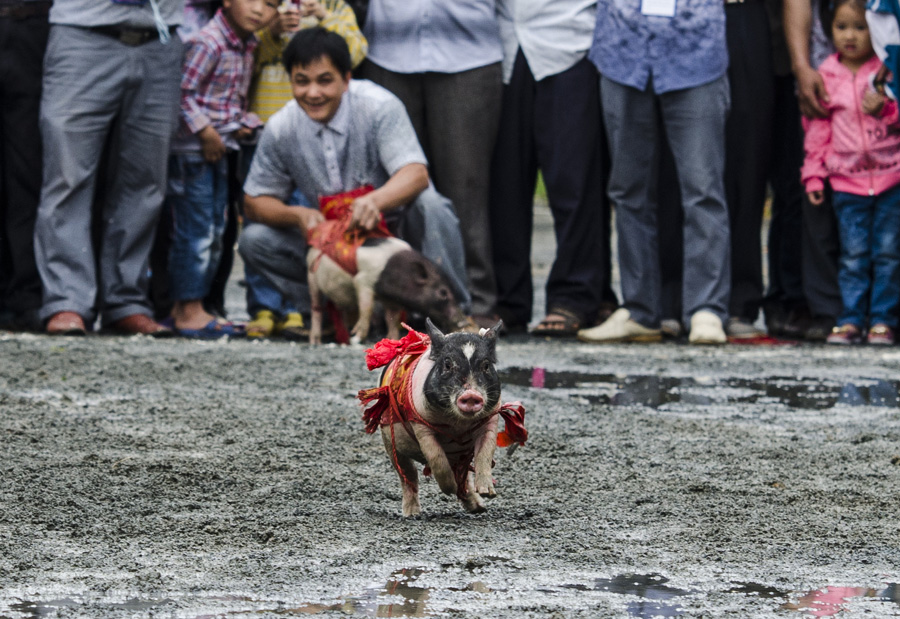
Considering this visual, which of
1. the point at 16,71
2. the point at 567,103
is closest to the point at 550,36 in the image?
the point at 567,103

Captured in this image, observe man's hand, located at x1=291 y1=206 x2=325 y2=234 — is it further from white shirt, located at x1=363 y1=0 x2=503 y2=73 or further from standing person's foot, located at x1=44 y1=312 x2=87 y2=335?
standing person's foot, located at x1=44 y1=312 x2=87 y2=335

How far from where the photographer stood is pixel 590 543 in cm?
306

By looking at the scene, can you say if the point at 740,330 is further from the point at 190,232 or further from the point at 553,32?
the point at 190,232

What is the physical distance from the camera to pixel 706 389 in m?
5.43

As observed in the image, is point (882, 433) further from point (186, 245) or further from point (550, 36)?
point (186, 245)

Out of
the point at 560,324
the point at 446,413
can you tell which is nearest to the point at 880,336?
the point at 560,324

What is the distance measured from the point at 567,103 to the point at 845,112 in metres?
1.37

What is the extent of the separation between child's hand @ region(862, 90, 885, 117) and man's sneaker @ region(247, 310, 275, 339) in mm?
3155

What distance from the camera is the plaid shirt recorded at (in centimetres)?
699

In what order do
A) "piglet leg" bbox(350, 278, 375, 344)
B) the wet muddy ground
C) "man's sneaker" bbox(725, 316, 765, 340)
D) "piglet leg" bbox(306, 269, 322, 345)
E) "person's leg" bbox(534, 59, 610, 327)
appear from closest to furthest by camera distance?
the wet muddy ground → "piglet leg" bbox(350, 278, 375, 344) → "piglet leg" bbox(306, 269, 322, 345) → "man's sneaker" bbox(725, 316, 765, 340) → "person's leg" bbox(534, 59, 610, 327)

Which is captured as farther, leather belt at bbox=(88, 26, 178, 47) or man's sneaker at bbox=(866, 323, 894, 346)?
man's sneaker at bbox=(866, 323, 894, 346)

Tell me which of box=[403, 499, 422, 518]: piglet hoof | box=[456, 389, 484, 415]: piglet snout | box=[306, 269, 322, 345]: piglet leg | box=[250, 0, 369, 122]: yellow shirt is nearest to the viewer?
box=[456, 389, 484, 415]: piglet snout

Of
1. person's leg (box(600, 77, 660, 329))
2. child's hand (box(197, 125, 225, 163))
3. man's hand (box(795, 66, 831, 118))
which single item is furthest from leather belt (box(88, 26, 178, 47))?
man's hand (box(795, 66, 831, 118))

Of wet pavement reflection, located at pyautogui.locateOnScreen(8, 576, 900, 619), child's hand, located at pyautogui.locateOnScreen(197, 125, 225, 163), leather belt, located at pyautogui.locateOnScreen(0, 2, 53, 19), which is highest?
leather belt, located at pyautogui.locateOnScreen(0, 2, 53, 19)
